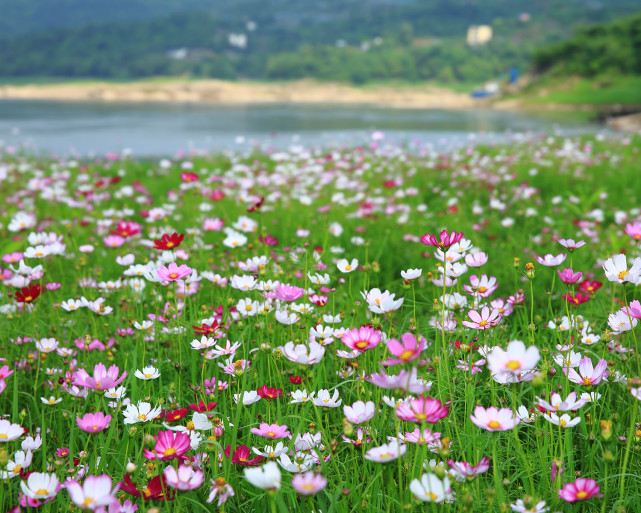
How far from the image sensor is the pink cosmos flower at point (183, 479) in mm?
1007

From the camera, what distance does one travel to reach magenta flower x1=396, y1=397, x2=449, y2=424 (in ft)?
3.17

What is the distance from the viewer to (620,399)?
1.69m

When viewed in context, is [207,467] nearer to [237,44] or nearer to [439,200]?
[439,200]

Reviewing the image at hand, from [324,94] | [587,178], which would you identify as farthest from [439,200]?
[324,94]

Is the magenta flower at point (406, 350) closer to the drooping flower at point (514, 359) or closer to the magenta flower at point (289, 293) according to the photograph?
the drooping flower at point (514, 359)

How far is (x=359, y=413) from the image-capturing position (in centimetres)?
129

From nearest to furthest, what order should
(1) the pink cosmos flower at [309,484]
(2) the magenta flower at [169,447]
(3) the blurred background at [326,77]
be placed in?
(1) the pink cosmos flower at [309,484]
(2) the magenta flower at [169,447]
(3) the blurred background at [326,77]

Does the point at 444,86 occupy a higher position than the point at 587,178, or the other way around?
the point at 587,178

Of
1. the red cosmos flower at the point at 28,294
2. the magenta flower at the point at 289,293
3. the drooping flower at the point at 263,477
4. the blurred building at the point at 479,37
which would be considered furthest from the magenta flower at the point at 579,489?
the blurred building at the point at 479,37

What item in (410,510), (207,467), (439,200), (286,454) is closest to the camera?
(410,510)

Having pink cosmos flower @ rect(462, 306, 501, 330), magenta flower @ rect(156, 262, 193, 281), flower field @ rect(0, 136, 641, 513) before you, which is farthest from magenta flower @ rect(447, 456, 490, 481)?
magenta flower @ rect(156, 262, 193, 281)

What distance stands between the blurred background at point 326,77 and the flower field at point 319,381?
12.2ft

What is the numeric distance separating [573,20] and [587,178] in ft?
443

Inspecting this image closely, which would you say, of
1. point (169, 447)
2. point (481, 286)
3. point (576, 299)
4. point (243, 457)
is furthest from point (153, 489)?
point (576, 299)
